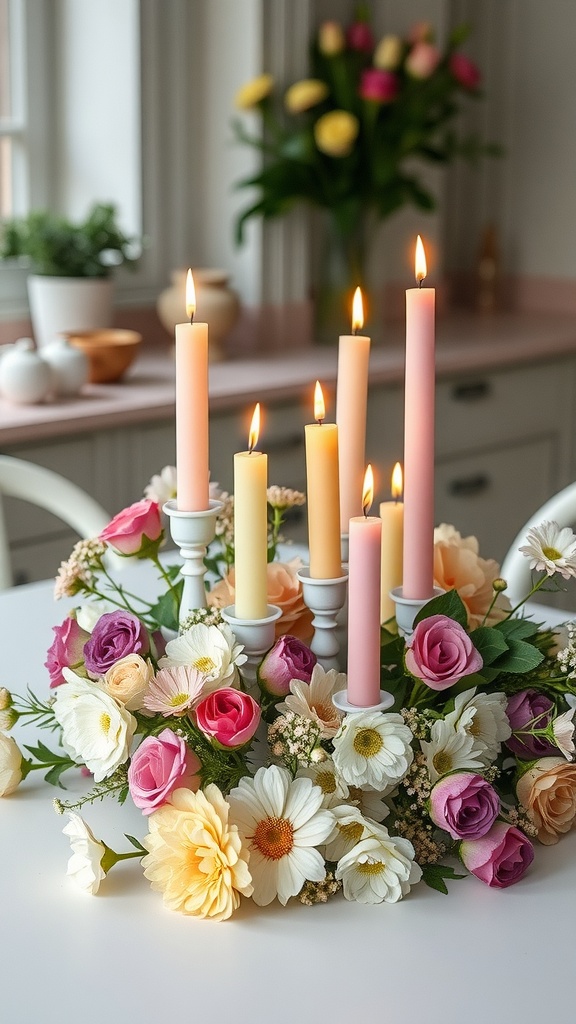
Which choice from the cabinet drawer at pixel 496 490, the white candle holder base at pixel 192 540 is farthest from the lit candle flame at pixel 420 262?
the cabinet drawer at pixel 496 490

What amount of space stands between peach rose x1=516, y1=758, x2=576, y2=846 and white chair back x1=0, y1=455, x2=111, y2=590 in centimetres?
87

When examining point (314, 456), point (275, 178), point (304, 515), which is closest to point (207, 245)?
point (275, 178)

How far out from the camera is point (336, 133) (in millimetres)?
2799

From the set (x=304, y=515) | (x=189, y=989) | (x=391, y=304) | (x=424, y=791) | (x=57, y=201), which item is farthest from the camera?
(x=391, y=304)

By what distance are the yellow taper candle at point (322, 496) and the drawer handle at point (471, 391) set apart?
83.2 inches

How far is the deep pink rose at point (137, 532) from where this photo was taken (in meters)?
0.96

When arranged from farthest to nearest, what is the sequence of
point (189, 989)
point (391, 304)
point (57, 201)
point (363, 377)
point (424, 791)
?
point (391, 304) → point (57, 201) → point (363, 377) → point (424, 791) → point (189, 989)

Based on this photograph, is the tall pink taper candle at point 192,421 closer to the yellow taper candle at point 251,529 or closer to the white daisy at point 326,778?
the yellow taper candle at point 251,529

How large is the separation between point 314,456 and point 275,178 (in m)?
2.17

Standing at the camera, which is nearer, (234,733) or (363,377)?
(234,733)

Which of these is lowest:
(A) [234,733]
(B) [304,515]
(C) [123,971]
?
(B) [304,515]

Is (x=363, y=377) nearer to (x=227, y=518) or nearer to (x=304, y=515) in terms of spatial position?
(x=227, y=518)

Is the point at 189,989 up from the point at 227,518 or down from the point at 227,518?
down

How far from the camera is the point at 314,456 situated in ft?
2.76
